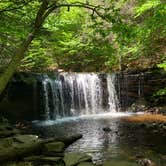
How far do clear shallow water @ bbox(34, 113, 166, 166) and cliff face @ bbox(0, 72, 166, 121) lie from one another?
115 inches

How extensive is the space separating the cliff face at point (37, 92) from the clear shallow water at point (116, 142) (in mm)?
2921

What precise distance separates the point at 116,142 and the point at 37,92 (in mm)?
8497

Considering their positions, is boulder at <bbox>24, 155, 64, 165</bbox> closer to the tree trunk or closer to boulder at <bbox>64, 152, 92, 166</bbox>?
boulder at <bbox>64, 152, 92, 166</bbox>

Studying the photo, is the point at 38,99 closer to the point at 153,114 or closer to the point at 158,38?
the point at 153,114

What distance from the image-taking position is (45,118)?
60.0ft

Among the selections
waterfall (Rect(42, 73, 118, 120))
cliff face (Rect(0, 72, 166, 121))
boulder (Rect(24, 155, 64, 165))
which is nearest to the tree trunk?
boulder (Rect(24, 155, 64, 165))

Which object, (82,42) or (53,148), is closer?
(53,148)

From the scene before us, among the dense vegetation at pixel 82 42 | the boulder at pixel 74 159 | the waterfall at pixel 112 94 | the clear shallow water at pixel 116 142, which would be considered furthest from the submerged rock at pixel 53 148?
the waterfall at pixel 112 94

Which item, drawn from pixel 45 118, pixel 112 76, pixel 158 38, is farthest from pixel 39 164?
pixel 158 38

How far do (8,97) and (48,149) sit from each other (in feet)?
30.3

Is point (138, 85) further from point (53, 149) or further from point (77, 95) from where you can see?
point (53, 149)

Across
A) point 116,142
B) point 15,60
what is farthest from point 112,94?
point 15,60

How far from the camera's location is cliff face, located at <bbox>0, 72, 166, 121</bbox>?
666 inches

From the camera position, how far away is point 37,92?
18562 mm
